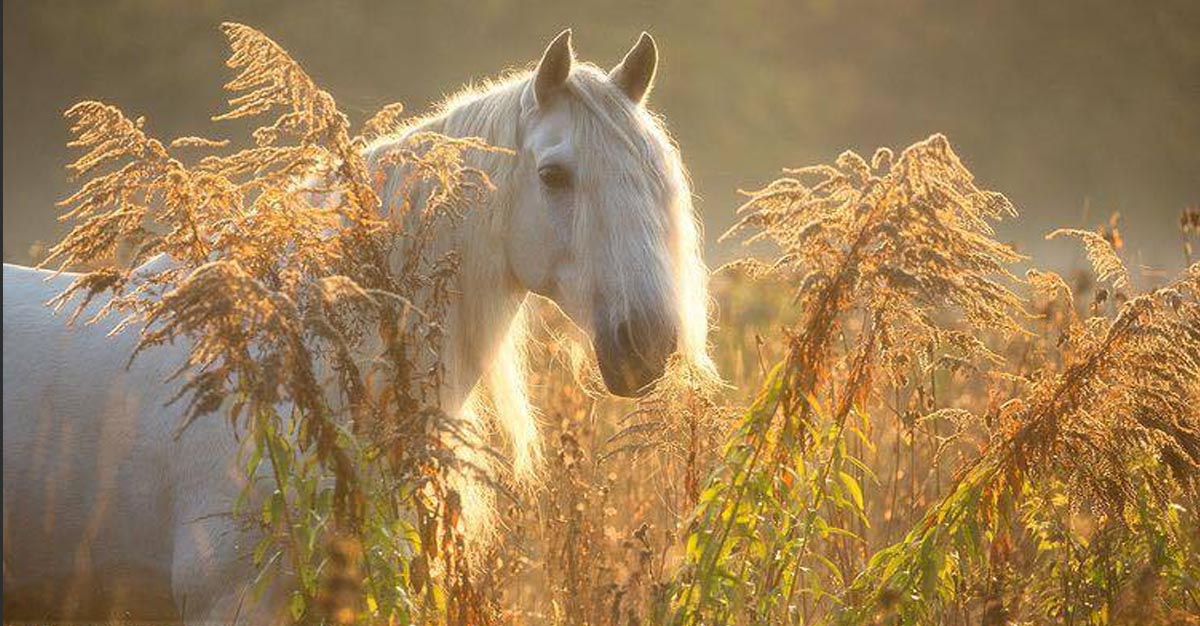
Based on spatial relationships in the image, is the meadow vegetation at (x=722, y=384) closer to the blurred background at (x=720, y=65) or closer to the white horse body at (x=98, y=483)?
the white horse body at (x=98, y=483)

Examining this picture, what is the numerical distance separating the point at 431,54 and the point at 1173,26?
Result: 55535 millimetres

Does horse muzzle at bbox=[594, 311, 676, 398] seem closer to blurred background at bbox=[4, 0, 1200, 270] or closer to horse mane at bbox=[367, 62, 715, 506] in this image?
horse mane at bbox=[367, 62, 715, 506]

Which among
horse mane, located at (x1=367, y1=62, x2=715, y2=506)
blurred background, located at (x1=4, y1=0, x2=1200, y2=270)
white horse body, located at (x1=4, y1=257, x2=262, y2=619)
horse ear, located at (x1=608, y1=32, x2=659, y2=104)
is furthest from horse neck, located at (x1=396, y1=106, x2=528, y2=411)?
blurred background, located at (x1=4, y1=0, x2=1200, y2=270)

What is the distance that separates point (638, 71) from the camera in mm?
3600

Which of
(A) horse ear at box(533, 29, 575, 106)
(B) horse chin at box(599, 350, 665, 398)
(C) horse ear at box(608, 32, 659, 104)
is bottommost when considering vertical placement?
(B) horse chin at box(599, 350, 665, 398)

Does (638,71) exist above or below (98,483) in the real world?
above

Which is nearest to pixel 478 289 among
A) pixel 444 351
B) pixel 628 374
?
pixel 444 351

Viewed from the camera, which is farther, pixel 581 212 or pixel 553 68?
pixel 553 68

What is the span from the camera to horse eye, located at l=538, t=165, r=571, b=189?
3.27 m

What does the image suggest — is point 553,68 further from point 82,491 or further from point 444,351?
point 82,491

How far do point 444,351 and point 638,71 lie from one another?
1.13 m

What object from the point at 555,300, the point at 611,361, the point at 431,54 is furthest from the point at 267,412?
the point at 431,54

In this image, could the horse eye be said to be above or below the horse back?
above

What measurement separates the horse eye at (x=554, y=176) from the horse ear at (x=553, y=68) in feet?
0.88
